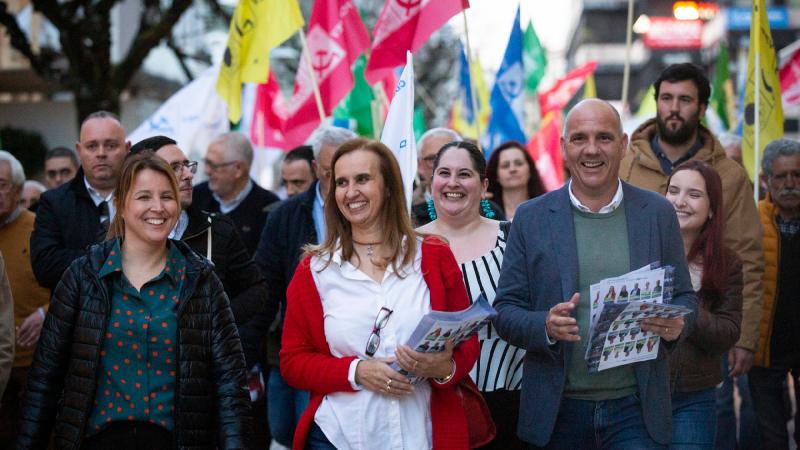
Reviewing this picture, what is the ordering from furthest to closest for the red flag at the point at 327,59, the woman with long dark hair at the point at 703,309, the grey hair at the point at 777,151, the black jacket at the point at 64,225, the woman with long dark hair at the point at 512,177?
the red flag at the point at 327,59 < the woman with long dark hair at the point at 512,177 < the grey hair at the point at 777,151 < the black jacket at the point at 64,225 < the woman with long dark hair at the point at 703,309

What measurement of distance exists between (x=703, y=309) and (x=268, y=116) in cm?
777

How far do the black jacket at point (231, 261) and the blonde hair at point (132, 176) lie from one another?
97 centimetres

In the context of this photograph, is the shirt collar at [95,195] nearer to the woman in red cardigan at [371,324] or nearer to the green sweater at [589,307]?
the woman in red cardigan at [371,324]

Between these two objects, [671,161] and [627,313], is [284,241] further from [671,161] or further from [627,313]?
[627,313]

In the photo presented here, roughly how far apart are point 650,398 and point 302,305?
1509 mm

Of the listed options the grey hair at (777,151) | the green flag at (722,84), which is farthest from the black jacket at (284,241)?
the green flag at (722,84)

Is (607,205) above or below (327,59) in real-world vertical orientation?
below

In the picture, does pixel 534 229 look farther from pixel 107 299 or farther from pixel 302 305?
pixel 107 299

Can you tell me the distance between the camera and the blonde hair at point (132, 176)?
463cm

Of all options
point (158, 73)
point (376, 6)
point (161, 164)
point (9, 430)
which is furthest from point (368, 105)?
point (376, 6)

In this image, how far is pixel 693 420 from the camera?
16.8 ft

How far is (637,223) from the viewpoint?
462 centimetres

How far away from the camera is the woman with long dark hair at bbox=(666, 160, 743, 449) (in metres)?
5.11

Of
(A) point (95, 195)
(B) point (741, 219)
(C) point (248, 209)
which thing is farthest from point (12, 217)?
(B) point (741, 219)
